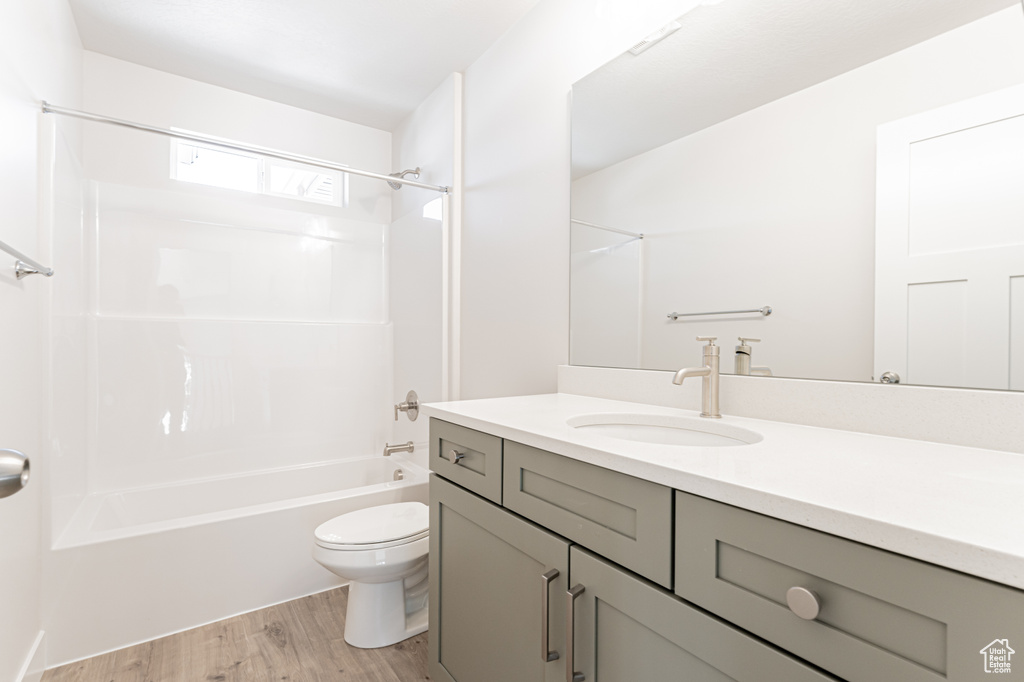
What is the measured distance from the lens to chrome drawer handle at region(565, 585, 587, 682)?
0.87 meters

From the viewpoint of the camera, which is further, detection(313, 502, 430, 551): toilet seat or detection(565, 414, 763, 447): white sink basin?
detection(313, 502, 430, 551): toilet seat

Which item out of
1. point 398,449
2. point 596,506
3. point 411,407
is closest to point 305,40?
point 411,407

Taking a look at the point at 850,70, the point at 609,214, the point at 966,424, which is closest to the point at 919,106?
the point at 850,70

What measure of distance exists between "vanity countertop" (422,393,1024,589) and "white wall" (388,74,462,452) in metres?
1.57

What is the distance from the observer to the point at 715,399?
1.19 m

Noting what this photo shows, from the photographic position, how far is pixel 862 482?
0.64 m

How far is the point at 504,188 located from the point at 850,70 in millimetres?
1305

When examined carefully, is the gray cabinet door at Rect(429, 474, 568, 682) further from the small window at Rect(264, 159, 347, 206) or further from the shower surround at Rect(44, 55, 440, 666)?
the small window at Rect(264, 159, 347, 206)

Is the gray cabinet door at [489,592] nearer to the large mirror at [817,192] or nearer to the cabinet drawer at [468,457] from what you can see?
the cabinet drawer at [468,457]

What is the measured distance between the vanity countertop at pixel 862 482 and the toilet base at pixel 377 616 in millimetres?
1068

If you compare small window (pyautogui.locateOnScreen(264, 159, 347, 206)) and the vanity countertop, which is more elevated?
small window (pyautogui.locateOnScreen(264, 159, 347, 206))

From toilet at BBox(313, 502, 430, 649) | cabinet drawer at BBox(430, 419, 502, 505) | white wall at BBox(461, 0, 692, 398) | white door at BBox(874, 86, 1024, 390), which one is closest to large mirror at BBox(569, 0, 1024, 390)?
white door at BBox(874, 86, 1024, 390)

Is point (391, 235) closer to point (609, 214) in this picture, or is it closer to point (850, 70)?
point (609, 214)

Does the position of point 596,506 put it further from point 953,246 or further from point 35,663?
point 35,663
